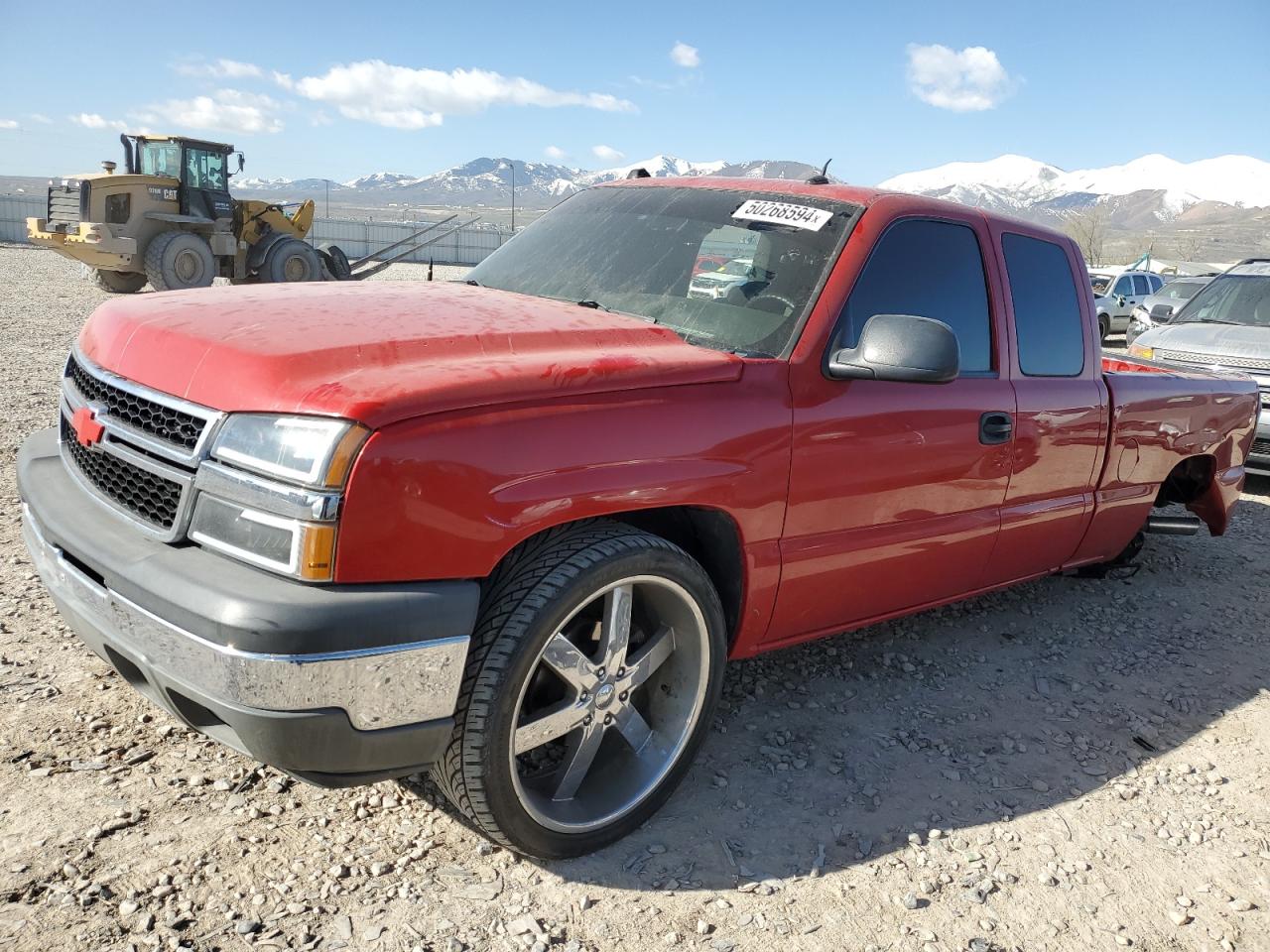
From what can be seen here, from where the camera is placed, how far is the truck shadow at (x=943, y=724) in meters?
2.76

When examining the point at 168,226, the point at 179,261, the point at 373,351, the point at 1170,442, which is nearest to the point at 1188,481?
the point at 1170,442

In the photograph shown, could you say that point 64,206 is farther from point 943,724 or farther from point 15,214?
point 15,214

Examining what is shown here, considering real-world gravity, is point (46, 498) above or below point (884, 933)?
above

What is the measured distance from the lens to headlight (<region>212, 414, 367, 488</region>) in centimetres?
202

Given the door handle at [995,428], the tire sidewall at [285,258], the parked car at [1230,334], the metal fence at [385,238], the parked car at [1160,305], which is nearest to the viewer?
the door handle at [995,428]

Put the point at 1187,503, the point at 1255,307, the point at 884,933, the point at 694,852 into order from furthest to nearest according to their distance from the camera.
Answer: the point at 1255,307, the point at 1187,503, the point at 694,852, the point at 884,933

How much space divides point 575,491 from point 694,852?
43.3 inches

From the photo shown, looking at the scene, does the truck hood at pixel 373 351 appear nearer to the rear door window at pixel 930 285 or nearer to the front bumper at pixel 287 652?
the front bumper at pixel 287 652

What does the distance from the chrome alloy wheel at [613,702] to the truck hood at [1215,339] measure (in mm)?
6960

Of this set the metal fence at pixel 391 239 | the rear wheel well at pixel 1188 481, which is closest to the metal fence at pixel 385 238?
the metal fence at pixel 391 239

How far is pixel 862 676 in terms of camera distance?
12.6 feet

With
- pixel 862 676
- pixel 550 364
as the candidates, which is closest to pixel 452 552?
pixel 550 364

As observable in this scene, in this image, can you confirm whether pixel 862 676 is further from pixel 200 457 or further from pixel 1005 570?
pixel 200 457

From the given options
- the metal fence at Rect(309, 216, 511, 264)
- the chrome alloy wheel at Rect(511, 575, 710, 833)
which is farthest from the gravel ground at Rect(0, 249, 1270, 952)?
the metal fence at Rect(309, 216, 511, 264)
